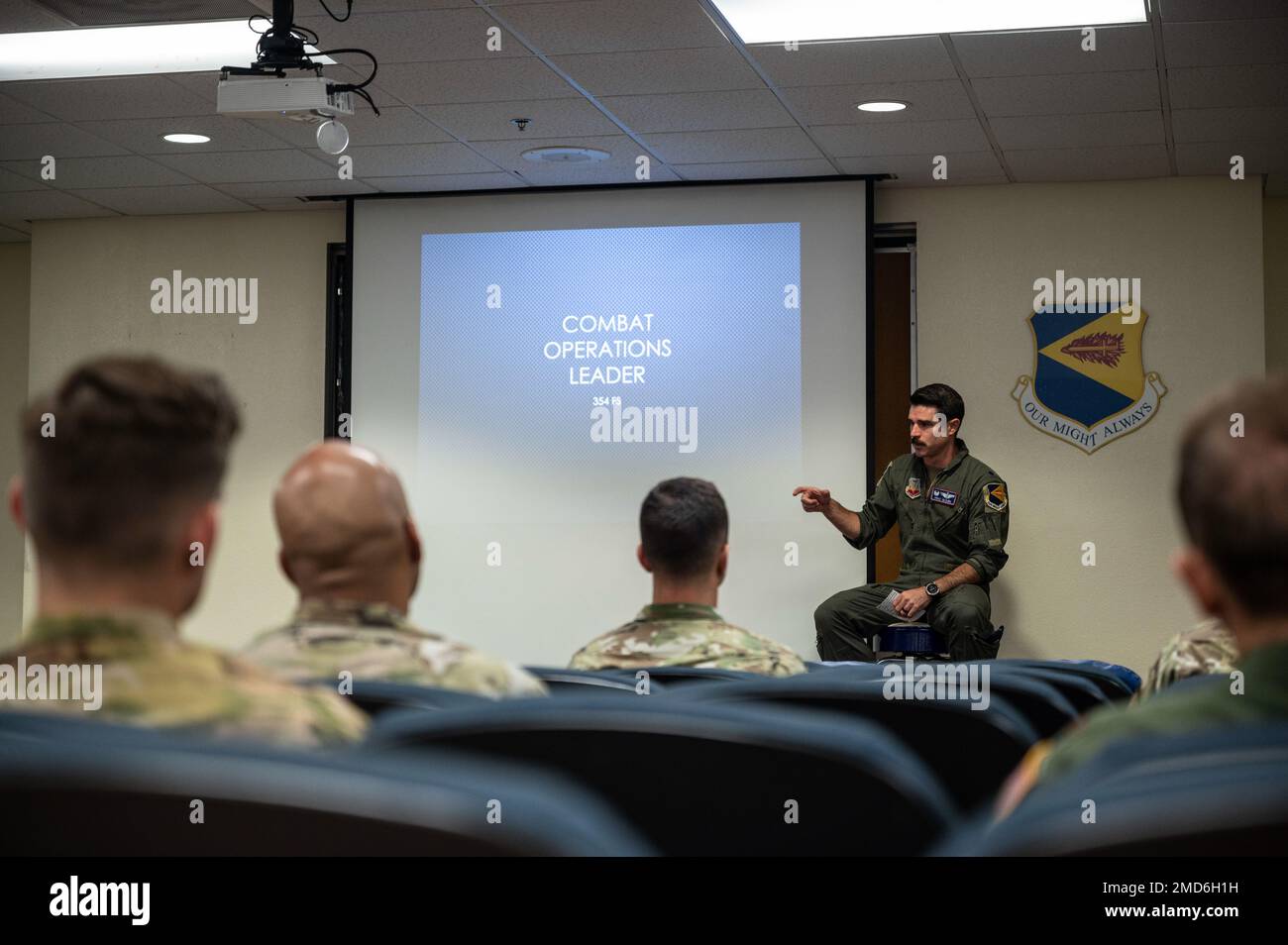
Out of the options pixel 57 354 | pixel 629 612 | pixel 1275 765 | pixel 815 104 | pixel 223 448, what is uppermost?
pixel 815 104

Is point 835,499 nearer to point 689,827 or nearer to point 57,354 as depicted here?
point 57,354

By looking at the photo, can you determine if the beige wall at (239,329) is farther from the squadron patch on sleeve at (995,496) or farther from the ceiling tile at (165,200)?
the squadron patch on sleeve at (995,496)

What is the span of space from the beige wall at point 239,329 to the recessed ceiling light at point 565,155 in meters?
1.60

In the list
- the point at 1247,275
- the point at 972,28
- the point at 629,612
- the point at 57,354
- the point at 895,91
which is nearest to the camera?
the point at 972,28

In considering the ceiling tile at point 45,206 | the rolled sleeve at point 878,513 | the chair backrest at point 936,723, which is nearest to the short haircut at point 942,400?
the rolled sleeve at point 878,513

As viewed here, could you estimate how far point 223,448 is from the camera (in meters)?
1.27

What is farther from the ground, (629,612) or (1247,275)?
(1247,275)

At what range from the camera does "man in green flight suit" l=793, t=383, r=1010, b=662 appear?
21.2 feet

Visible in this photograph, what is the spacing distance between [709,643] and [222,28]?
3.74 metres

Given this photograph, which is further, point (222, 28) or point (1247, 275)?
point (1247, 275)

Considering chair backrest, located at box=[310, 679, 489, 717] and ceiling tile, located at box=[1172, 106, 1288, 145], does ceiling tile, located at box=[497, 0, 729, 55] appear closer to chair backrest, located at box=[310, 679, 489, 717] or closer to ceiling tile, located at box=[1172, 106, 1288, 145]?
ceiling tile, located at box=[1172, 106, 1288, 145]

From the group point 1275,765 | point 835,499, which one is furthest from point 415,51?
point 1275,765

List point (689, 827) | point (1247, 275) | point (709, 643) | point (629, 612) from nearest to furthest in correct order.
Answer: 1. point (689, 827)
2. point (709, 643)
3. point (1247, 275)
4. point (629, 612)

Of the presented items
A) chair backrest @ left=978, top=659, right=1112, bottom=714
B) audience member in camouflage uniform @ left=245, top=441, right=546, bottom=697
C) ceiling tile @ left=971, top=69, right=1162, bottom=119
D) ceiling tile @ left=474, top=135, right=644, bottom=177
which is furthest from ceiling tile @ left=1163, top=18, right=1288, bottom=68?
audience member in camouflage uniform @ left=245, top=441, right=546, bottom=697
